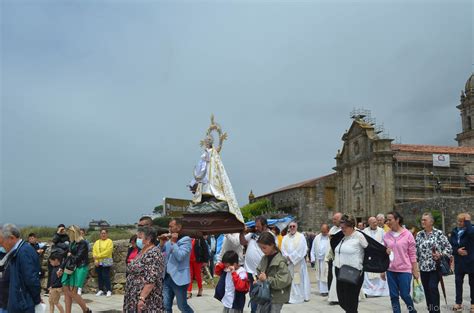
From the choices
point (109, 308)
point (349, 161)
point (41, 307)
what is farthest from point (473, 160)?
point (41, 307)

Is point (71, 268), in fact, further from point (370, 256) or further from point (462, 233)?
point (462, 233)

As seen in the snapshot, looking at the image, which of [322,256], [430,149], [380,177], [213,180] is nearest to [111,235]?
[322,256]

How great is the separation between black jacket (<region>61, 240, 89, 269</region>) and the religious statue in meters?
2.16

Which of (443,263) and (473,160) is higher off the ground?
(473,160)

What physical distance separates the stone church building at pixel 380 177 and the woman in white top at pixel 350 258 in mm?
36126

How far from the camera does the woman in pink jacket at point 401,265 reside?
6.56 m

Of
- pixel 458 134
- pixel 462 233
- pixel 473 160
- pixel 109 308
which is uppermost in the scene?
pixel 458 134

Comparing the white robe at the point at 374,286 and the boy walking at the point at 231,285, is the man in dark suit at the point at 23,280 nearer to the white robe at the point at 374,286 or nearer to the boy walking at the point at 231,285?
the boy walking at the point at 231,285

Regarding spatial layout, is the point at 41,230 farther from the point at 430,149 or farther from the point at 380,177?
the point at 430,149

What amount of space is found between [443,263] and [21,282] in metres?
6.23

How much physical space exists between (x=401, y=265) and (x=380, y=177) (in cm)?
3799

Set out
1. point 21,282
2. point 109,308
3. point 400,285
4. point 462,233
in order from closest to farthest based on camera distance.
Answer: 1. point 21,282
2. point 400,285
3. point 462,233
4. point 109,308

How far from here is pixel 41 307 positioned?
198 inches

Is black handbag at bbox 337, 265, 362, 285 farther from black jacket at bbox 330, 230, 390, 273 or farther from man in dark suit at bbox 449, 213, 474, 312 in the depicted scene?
man in dark suit at bbox 449, 213, 474, 312
